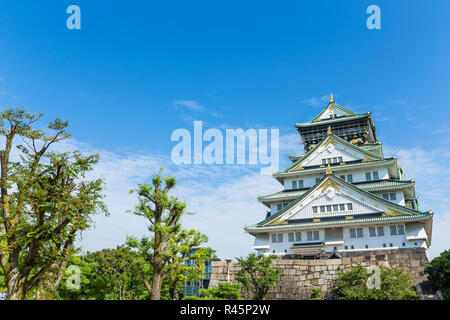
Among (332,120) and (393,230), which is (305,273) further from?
(332,120)

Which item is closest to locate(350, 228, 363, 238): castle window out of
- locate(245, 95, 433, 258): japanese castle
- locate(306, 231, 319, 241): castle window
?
locate(245, 95, 433, 258): japanese castle

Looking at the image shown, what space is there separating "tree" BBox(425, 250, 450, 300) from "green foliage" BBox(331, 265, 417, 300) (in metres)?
2.29

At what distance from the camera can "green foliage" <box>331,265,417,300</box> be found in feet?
66.9

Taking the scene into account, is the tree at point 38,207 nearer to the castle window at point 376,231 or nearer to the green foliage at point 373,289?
the green foliage at point 373,289

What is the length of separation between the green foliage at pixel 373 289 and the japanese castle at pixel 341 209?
1107cm

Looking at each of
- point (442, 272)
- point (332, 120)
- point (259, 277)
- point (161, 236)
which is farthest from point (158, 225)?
point (332, 120)

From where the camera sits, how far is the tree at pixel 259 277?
24500mm

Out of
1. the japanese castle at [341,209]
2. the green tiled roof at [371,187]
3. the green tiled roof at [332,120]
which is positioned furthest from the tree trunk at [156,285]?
the green tiled roof at [332,120]

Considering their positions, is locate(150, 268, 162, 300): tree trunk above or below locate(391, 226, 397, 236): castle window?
below

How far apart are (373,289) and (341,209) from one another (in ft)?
52.7

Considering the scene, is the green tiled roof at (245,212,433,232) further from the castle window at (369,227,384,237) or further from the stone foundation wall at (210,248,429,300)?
the stone foundation wall at (210,248,429,300)

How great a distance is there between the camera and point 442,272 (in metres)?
23.7

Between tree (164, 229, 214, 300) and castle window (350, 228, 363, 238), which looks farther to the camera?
castle window (350, 228, 363, 238)
